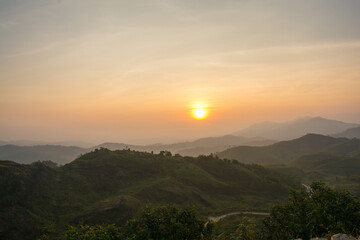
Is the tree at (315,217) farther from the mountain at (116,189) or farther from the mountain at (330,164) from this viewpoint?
the mountain at (330,164)

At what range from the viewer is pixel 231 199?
87.4 m

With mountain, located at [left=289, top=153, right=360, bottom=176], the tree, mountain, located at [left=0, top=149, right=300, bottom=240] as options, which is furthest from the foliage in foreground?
mountain, located at [left=289, top=153, right=360, bottom=176]

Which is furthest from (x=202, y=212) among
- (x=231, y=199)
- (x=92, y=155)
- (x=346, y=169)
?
(x=346, y=169)

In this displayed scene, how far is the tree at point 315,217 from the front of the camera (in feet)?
72.6

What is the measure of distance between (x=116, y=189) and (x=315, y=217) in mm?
→ 71665

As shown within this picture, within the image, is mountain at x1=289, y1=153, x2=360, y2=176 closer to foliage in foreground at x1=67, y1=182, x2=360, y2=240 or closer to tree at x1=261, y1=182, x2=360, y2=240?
tree at x1=261, y1=182, x2=360, y2=240

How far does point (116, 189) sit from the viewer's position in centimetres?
8162

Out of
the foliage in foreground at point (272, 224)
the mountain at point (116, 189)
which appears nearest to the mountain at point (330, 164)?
the mountain at point (116, 189)

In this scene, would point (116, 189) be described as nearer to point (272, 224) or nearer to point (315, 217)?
point (272, 224)

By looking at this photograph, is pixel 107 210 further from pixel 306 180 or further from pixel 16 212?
pixel 306 180

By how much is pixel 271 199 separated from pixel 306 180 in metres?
55.2

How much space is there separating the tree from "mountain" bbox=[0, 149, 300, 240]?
43.1 m

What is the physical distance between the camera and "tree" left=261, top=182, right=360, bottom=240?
22125mm

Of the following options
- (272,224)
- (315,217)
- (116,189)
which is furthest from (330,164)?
(315,217)
